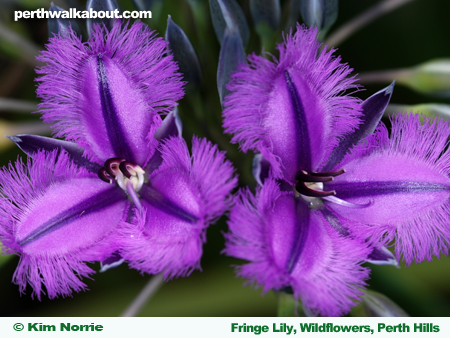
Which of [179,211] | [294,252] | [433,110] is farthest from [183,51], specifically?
[433,110]

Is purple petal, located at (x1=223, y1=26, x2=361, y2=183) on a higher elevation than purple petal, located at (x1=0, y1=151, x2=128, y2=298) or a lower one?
higher

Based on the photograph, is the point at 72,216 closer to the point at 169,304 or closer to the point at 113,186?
the point at 113,186

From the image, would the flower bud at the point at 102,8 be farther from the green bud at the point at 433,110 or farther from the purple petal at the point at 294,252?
the green bud at the point at 433,110

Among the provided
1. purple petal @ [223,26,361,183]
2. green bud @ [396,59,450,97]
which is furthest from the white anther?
green bud @ [396,59,450,97]

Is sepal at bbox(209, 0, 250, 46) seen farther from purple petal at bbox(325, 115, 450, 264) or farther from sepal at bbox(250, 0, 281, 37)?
purple petal at bbox(325, 115, 450, 264)
